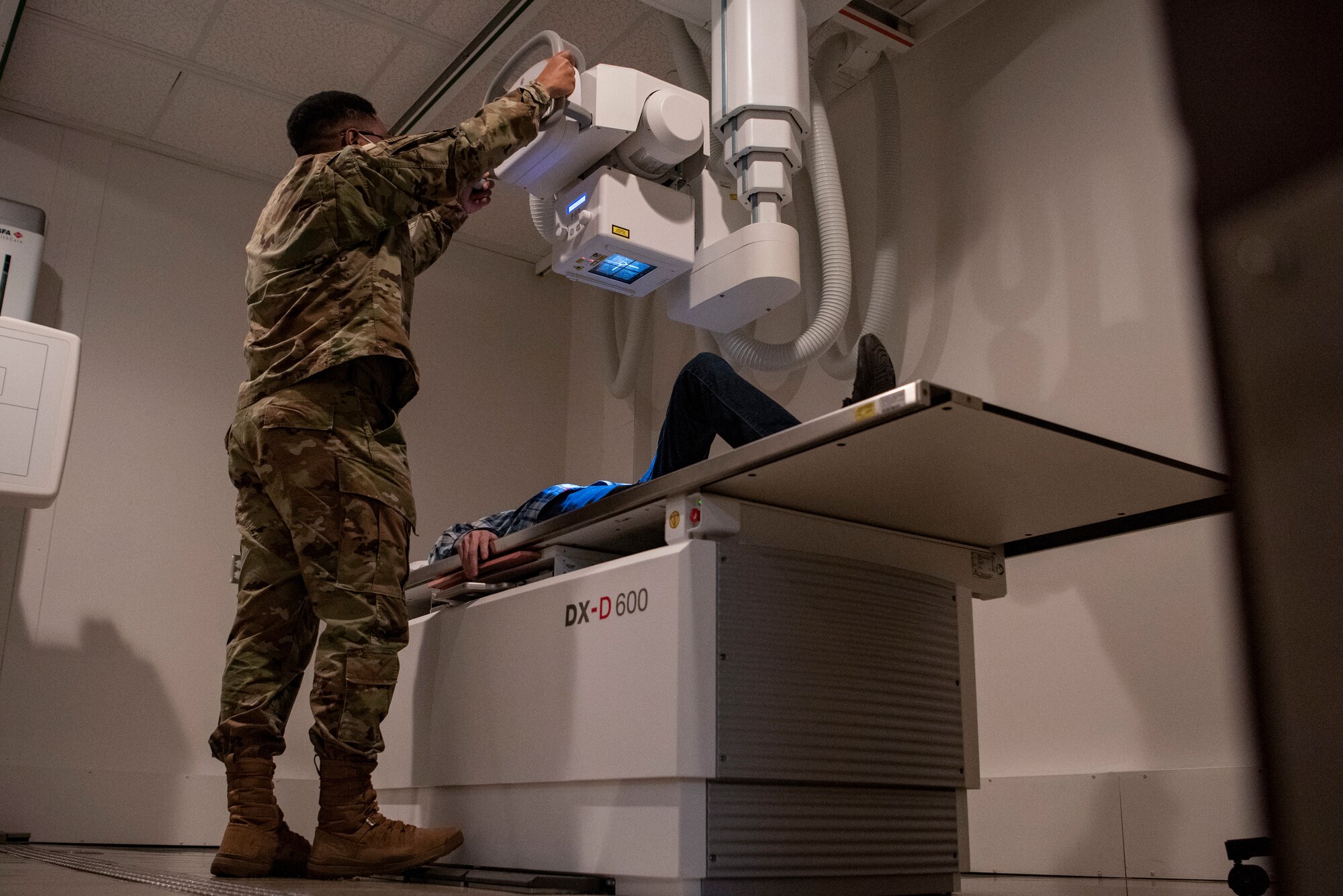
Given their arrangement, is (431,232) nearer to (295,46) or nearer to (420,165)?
(420,165)

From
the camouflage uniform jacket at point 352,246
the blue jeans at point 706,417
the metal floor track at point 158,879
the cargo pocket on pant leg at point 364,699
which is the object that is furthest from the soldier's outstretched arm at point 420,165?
the metal floor track at point 158,879

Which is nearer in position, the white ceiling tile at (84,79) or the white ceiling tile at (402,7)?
the white ceiling tile at (402,7)

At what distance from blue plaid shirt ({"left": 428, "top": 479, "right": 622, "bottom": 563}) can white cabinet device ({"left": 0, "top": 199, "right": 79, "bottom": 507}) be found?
1.10 meters

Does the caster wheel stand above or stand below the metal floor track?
above

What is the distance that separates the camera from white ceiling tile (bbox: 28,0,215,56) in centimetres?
310

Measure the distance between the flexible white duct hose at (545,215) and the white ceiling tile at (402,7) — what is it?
3.43ft

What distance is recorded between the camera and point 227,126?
368cm

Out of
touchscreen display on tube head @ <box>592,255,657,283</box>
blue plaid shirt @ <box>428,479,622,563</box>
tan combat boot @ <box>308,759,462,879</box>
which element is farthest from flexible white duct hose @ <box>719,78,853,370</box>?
tan combat boot @ <box>308,759,462,879</box>

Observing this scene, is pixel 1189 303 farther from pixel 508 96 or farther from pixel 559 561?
pixel 508 96

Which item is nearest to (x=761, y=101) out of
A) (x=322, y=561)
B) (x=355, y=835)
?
(x=322, y=561)

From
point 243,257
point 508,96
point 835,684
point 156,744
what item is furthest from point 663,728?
A: point 243,257

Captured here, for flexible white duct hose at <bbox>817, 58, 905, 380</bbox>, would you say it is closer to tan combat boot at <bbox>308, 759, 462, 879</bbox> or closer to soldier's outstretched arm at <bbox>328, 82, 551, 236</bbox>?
soldier's outstretched arm at <bbox>328, 82, 551, 236</bbox>

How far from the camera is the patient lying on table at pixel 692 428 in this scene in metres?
1.91

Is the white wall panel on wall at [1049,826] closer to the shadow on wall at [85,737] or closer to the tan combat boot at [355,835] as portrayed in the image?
the tan combat boot at [355,835]
